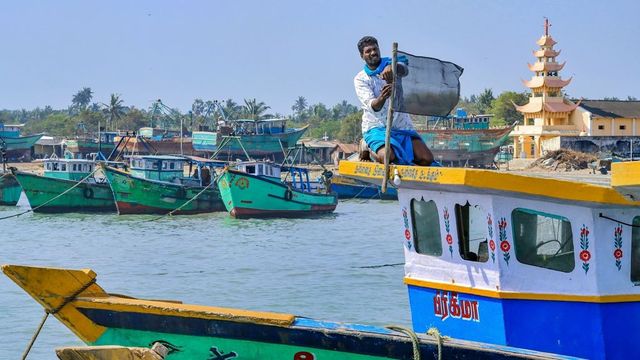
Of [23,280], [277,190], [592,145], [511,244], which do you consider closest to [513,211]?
[511,244]

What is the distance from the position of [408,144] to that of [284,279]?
15054 mm

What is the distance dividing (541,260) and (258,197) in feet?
108

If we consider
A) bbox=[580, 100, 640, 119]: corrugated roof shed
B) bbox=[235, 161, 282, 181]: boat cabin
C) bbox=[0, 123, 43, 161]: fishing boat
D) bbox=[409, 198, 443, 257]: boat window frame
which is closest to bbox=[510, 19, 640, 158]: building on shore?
bbox=[580, 100, 640, 119]: corrugated roof shed

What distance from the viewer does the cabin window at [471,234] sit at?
306 inches

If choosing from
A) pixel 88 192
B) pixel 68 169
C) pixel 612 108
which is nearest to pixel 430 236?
pixel 88 192

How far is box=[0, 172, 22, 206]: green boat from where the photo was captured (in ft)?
157

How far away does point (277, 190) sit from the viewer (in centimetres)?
4078

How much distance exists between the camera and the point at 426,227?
8305mm

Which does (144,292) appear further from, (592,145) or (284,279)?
(592,145)

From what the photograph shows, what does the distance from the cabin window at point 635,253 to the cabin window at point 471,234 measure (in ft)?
3.46

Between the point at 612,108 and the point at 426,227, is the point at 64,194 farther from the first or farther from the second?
→ the point at 612,108

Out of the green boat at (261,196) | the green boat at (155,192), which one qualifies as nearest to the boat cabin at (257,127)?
→ the green boat at (155,192)

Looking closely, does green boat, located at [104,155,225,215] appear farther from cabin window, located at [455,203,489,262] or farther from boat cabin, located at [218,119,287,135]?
cabin window, located at [455,203,489,262]

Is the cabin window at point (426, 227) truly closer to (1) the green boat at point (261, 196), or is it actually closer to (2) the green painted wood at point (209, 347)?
(2) the green painted wood at point (209, 347)
